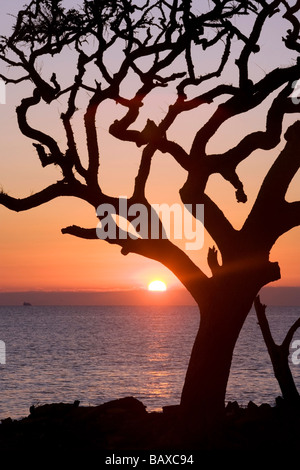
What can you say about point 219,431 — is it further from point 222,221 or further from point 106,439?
point 222,221

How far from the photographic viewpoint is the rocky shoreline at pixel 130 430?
48.2ft

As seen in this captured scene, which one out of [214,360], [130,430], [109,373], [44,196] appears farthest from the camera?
[109,373]

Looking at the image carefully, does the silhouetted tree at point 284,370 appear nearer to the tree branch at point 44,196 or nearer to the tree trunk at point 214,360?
the tree trunk at point 214,360

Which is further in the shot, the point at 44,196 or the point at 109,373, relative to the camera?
the point at 109,373

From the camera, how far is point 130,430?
50.7ft

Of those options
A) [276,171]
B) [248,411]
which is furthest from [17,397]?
[276,171]

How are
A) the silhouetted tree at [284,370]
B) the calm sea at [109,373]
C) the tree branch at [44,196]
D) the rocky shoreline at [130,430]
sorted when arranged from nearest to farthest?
the rocky shoreline at [130,430], the tree branch at [44,196], the silhouetted tree at [284,370], the calm sea at [109,373]

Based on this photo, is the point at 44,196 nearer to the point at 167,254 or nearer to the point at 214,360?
the point at 167,254

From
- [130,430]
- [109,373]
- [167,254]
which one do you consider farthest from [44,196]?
[109,373]

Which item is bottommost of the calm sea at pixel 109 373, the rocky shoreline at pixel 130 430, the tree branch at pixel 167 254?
the calm sea at pixel 109 373

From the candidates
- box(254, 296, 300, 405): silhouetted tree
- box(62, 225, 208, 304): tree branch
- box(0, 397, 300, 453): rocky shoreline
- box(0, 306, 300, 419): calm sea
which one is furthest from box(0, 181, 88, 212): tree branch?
box(0, 306, 300, 419): calm sea

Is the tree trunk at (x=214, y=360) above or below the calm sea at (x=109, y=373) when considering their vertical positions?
above

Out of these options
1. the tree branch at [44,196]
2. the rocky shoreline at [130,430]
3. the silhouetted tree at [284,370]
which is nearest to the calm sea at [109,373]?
the silhouetted tree at [284,370]

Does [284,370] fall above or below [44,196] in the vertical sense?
below
